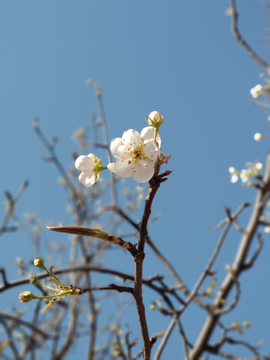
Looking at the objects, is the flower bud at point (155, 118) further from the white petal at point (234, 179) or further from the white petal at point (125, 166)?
the white petal at point (234, 179)

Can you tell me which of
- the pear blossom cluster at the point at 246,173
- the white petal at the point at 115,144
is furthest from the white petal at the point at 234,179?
the white petal at the point at 115,144

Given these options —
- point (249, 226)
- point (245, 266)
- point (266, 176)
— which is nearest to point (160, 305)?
point (245, 266)

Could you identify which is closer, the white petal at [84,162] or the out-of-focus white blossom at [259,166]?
the white petal at [84,162]

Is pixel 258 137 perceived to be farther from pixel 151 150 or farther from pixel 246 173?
pixel 151 150

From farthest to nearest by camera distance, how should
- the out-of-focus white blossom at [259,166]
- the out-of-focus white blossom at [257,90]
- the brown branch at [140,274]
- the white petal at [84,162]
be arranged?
the out-of-focus white blossom at [257,90] → the out-of-focus white blossom at [259,166] → the white petal at [84,162] → the brown branch at [140,274]

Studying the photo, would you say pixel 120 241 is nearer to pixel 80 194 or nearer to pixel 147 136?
pixel 147 136

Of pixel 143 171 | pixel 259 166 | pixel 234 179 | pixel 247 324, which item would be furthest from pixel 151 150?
pixel 247 324

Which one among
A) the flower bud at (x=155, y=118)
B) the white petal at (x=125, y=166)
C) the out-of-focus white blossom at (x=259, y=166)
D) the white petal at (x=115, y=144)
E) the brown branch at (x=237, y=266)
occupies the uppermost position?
the out-of-focus white blossom at (x=259, y=166)
